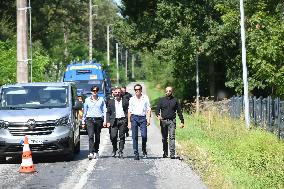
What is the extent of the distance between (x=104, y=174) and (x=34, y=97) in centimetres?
417

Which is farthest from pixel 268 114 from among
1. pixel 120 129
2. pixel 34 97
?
pixel 34 97

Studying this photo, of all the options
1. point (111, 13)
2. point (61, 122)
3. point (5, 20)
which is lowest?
point (61, 122)

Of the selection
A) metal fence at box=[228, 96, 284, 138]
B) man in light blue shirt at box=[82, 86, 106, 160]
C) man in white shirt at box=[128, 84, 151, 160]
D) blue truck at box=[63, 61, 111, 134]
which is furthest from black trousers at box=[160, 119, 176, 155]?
blue truck at box=[63, 61, 111, 134]

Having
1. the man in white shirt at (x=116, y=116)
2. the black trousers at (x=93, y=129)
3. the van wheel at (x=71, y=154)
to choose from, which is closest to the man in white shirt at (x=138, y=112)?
the man in white shirt at (x=116, y=116)

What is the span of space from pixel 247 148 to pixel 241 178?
20.3ft

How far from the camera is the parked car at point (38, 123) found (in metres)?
16.4

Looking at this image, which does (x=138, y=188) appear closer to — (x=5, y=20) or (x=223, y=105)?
(x=223, y=105)

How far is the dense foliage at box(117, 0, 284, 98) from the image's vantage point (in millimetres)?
26711

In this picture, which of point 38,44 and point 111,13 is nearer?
point 38,44

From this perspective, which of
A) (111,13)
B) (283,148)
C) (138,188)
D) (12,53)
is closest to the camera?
(138,188)

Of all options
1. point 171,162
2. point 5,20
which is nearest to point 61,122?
point 171,162

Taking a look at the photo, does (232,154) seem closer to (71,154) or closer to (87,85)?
(71,154)

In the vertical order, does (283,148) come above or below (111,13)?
below

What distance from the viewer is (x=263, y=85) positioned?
1356 inches
